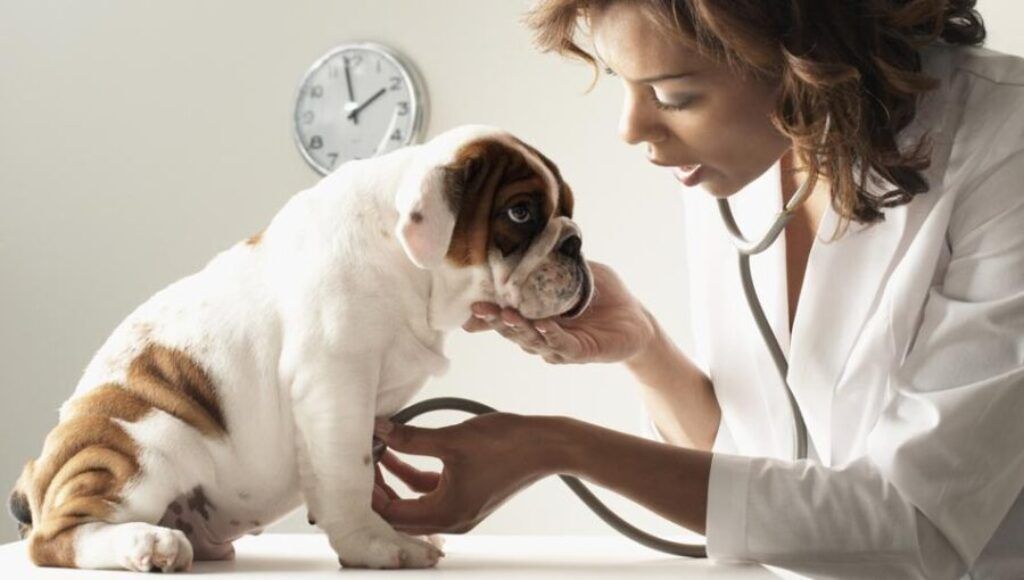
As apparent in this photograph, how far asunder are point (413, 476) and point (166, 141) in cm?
262

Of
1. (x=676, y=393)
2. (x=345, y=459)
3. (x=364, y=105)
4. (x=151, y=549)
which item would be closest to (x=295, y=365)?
(x=345, y=459)

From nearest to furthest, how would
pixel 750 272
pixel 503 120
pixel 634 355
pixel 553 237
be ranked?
pixel 553 237 < pixel 750 272 < pixel 634 355 < pixel 503 120

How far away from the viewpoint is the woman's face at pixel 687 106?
127cm

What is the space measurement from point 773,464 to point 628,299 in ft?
1.46

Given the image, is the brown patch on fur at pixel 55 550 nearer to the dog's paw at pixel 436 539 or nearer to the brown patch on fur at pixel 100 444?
the brown patch on fur at pixel 100 444

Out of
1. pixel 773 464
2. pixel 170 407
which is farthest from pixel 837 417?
pixel 170 407

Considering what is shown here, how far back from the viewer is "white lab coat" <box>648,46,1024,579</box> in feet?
3.69

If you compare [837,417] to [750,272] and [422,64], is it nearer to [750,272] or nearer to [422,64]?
[750,272]

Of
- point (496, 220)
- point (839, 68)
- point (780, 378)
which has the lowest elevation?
point (780, 378)

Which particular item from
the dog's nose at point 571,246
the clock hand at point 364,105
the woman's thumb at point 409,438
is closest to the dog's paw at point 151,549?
the woman's thumb at point 409,438

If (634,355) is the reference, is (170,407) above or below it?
above

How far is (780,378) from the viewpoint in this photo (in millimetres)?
1423

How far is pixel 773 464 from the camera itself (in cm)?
118

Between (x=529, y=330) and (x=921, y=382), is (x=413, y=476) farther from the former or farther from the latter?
(x=921, y=382)
